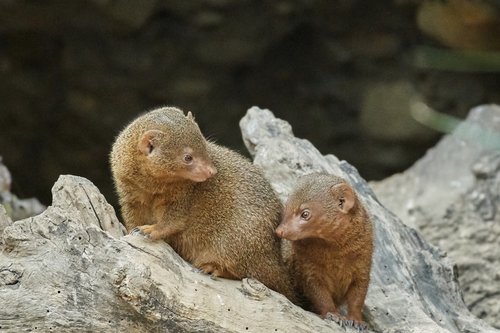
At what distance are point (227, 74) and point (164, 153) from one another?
5.26 meters

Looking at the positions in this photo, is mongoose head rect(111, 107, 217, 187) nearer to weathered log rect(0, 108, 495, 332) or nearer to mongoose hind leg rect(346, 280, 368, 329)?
weathered log rect(0, 108, 495, 332)

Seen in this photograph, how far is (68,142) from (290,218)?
566 cm

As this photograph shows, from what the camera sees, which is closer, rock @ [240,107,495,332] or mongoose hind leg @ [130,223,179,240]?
mongoose hind leg @ [130,223,179,240]

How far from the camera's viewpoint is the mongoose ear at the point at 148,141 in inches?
152

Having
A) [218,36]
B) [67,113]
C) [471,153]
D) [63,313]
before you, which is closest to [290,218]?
[63,313]

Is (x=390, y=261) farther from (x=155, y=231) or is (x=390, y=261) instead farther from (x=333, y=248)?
(x=155, y=231)

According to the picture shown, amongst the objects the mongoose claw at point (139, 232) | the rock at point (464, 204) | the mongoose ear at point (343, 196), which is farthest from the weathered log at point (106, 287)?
the rock at point (464, 204)

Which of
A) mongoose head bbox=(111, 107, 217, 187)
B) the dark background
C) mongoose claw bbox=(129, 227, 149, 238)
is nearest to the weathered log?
mongoose claw bbox=(129, 227, 149, 238)

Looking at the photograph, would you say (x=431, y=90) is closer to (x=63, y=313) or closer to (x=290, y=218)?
(x=290, y=218)

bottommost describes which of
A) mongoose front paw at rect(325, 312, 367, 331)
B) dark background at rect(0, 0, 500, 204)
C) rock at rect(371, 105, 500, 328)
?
mongoose front paw at rect(325, 312, 367, 331)

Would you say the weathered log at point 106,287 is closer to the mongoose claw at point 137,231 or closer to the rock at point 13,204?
the mongoose claw at point 137,231

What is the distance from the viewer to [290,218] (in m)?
3.92

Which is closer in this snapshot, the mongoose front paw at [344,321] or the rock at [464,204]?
the mongoose front paw at [344,321]

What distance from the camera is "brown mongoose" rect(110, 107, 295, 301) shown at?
3.84m
